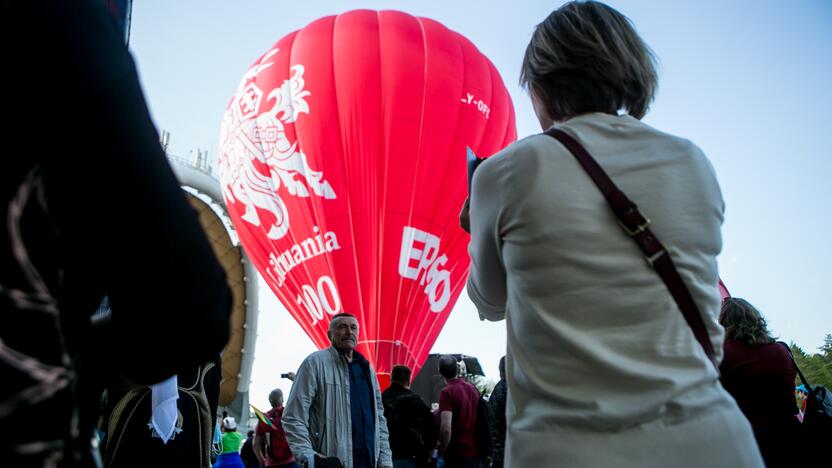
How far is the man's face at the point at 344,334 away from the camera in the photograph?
4840 mm

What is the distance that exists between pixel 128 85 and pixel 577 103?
3.05 feet

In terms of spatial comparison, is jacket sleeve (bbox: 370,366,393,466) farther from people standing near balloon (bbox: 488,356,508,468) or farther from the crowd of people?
the crowd of people

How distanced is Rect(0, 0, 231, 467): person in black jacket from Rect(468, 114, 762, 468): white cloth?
22.8 inches

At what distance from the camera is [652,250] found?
121cm

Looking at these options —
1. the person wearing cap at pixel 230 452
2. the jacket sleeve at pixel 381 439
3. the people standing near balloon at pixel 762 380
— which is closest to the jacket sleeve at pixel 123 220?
the people standing near balloon at pixel 762 380

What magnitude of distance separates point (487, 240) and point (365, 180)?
10283 millimetres

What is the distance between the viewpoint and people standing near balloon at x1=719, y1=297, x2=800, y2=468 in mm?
3406

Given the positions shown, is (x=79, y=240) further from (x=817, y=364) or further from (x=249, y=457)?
(x=817, y=364)

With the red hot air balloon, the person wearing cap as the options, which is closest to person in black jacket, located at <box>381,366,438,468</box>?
the person wearing cap

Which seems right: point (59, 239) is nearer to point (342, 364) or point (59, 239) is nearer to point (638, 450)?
point (638, 450)

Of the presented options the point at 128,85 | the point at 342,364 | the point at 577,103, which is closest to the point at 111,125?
the point at 128,85

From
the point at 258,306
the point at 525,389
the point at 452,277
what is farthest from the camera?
the point at 258,306

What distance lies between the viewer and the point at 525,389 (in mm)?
1198

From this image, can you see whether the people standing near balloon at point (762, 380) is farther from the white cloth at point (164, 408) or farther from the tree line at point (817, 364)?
the tree line at point (817, 364)
